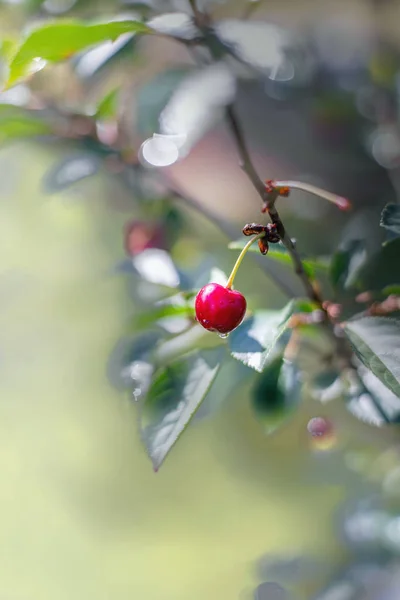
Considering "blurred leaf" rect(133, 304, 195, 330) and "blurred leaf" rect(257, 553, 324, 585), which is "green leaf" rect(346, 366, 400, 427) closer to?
"blurred leaf" rect(133, 304, 195, 330)

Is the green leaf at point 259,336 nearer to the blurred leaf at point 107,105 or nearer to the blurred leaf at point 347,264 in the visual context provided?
the blurred leaf at point 347,264

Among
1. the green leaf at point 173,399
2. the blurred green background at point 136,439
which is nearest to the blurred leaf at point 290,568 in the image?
the blurred green background at point 136,439

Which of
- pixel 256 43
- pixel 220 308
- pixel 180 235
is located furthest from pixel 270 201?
pixel 180 235

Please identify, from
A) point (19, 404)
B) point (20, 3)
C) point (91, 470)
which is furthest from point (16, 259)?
point (20, 3)

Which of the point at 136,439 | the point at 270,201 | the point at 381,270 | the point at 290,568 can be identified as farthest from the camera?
the point at 136,439

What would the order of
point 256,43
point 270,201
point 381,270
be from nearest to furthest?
point 270,201
point 256,43
point 381,270

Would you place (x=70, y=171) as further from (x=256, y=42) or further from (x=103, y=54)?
(x=256, y=42)

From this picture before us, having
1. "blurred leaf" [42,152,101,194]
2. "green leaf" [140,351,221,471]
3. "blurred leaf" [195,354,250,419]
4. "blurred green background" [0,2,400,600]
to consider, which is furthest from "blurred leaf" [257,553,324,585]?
"blurred leaf" [42,152,101,194]
